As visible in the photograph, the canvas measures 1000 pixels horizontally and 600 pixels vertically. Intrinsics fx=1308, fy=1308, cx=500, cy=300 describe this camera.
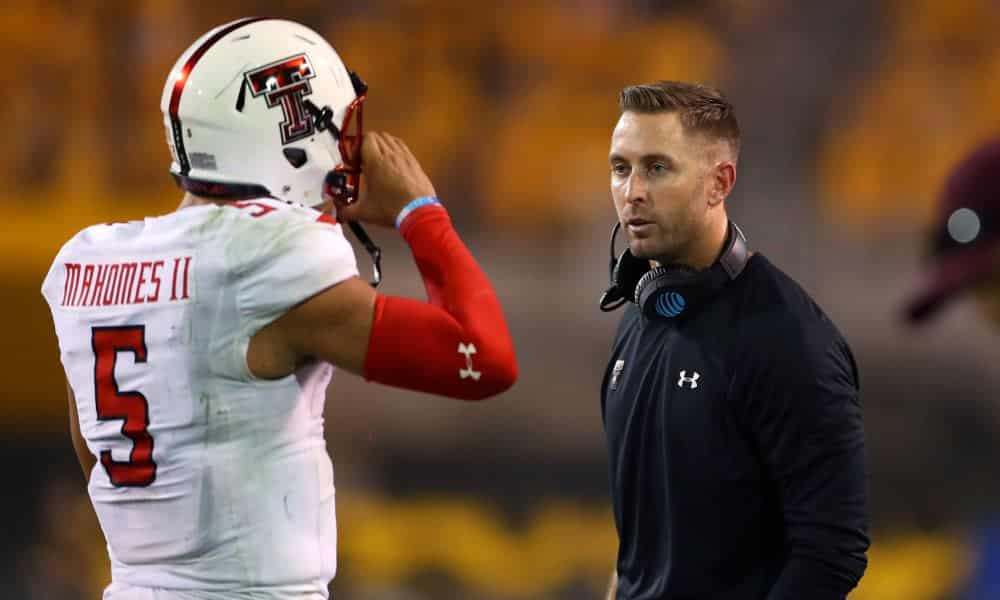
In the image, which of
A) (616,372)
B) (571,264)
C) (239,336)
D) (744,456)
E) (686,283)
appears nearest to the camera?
(239,336)

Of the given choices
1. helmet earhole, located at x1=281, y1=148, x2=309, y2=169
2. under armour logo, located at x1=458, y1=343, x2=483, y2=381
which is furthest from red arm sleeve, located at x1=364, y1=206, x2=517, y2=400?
helmet earhole, located at x1=281, y1=148, x2=309, y2=169

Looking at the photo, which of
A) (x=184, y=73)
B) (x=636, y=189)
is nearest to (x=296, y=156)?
(x=184, y=73)

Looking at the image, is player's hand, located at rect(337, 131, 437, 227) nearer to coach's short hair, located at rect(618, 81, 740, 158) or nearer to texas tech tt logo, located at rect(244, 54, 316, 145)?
texas tech tt logo, located at rect(244, 54, 316, 145)

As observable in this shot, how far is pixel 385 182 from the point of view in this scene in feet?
6.53

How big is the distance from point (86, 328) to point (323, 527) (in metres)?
0.45

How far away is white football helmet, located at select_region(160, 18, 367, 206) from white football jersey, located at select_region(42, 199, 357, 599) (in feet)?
0.24

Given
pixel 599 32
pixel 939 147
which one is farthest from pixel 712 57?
pixel 939 147

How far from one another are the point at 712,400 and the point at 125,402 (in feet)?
2.78

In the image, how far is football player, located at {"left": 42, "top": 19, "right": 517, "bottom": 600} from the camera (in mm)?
1799

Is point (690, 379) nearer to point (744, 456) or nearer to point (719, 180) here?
point (744, 456)

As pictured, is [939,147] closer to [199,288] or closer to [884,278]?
[884,278]

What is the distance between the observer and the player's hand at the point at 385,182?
198cm

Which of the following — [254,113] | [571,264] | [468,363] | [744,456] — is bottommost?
[571,264]

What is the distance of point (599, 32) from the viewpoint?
4410 mm
